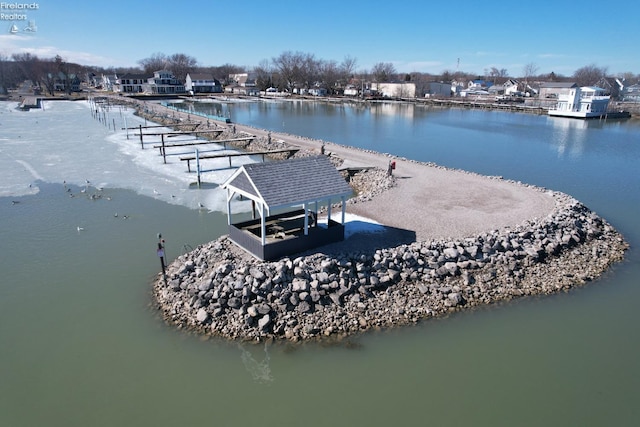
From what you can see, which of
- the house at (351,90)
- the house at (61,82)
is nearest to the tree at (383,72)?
the house at (351,90)

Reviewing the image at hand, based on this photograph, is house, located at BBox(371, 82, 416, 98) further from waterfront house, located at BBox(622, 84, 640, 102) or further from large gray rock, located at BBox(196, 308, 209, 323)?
large gray rock, located at BBox(196, 308, 209, 323)

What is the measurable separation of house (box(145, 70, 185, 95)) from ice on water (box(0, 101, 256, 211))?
5826 centimetres

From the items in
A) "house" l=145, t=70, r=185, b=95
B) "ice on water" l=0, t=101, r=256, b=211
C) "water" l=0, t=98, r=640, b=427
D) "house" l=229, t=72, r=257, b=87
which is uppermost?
"house" l=229, t=72, r=257, b=87

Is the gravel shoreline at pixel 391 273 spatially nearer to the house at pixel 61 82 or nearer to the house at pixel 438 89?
the house at pixel 438 89

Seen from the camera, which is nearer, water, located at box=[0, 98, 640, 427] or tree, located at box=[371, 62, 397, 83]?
water, located at box=[0, 98, 640, 427]

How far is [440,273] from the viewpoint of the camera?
13.1 metres

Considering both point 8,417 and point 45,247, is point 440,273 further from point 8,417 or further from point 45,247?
point 45,247

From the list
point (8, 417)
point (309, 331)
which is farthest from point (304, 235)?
point (8, 417)

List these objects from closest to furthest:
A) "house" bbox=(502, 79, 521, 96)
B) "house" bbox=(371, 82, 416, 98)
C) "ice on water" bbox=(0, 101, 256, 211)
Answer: "ice on water" bbox=(0, 101, 256, 211), "house" bbox=(371, 82, 416, 98), "house" bbox=(502, 79, 521, 96)

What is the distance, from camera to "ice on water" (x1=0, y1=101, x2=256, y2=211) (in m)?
24.0

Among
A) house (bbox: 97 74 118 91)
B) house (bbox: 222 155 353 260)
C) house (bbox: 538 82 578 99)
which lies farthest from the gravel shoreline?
house (bbox: 97 74 118 91)

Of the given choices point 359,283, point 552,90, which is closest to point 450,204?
point 359,283

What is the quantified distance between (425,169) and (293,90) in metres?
110

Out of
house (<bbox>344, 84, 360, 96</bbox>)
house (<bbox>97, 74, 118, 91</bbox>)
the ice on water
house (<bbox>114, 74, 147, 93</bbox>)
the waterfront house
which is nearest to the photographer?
the ice on water
